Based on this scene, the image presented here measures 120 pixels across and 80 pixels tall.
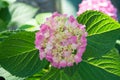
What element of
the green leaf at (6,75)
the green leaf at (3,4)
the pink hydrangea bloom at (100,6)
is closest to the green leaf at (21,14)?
the green leaf at (3,4)

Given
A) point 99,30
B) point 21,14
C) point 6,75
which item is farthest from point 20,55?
point 21,14

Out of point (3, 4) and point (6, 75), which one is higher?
point (3, 4)

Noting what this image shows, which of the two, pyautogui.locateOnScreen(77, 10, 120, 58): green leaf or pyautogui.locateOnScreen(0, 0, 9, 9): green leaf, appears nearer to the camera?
pyautogui.locateOnScreen(77, 10, 120, 58): green leaf

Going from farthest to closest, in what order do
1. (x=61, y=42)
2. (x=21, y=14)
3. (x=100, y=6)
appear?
1. (x=21, y=14)
2. (x=100, y=6)
3. (x=61, y=42)

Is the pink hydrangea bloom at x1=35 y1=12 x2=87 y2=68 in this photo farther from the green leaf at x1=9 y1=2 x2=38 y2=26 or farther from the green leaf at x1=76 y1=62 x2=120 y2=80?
the green leaf at x1=9 y1=2 x2=38 y2=26

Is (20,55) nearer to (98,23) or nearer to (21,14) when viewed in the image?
(98,23)

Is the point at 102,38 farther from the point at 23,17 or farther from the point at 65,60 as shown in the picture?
the point at 23,17

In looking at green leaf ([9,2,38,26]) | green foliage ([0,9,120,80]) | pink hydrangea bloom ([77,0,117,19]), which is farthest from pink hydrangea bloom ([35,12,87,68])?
green leaf ([9,2,38,26])
